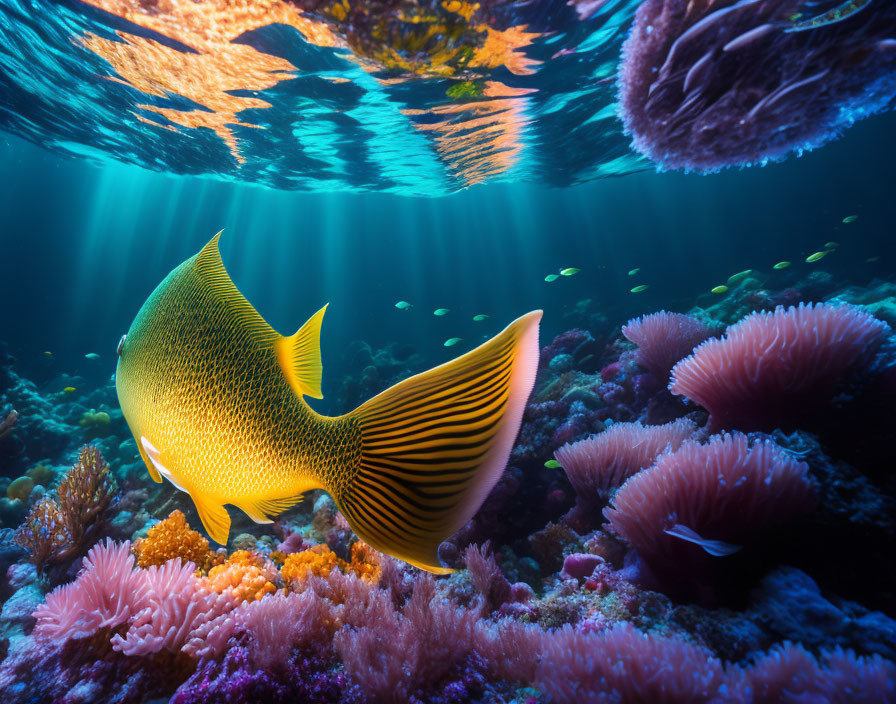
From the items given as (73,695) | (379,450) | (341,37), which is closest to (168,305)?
(379,450)

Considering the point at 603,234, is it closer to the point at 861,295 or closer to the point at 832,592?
the point at 861,295

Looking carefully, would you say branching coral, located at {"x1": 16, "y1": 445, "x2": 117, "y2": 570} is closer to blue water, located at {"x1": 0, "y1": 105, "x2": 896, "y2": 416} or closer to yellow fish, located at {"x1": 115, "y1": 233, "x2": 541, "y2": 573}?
yellow fish, located at {"x1": 115, "y1": 233, "x2": 541, "y2": 573}

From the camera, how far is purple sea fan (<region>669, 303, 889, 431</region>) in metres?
2.06

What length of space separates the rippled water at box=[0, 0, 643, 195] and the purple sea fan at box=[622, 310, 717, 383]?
7.13 m

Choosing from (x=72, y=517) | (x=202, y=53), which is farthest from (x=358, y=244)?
(x=72, y=517)

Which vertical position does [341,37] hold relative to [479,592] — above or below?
above

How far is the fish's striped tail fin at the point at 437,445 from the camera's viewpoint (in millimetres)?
563

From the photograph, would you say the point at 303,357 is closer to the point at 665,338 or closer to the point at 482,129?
the point at 665,338

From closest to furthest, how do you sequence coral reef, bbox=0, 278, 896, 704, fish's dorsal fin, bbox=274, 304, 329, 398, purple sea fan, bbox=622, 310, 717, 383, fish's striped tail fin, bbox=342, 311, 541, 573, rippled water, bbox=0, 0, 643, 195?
fish's striped tail fin, bbox=342, 311, 541, 573
fish's dorsal fin, bbox=274, 304, 329, 398
coral reef, bbox=0, 278, 896, 704
purple sea fan, bbox=622, 310, 717, 383
rippled water, bbox=0, 0, 643, 195

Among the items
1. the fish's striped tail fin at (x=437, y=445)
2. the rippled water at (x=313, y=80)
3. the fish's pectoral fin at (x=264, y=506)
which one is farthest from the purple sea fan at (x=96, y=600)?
the rippled water at (x=313, y=80)

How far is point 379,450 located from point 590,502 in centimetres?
287

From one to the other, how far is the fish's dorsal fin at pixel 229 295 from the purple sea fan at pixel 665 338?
423 centimetres

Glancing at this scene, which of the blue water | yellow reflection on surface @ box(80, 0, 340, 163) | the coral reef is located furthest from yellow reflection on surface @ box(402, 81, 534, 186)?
the coral reef

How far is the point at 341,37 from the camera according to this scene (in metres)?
8.18
